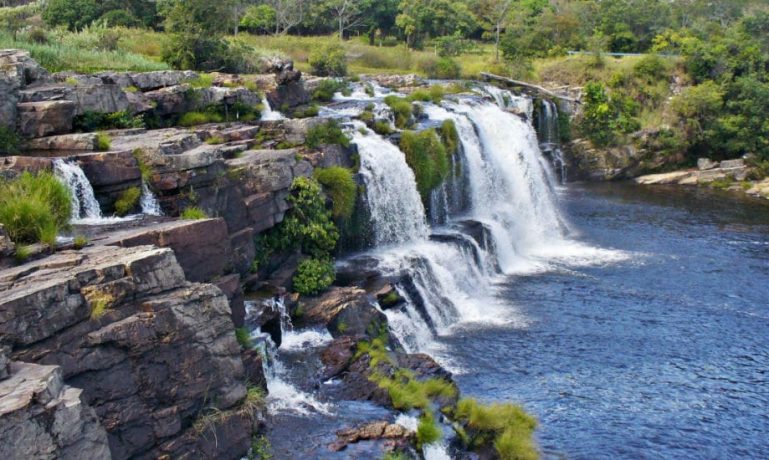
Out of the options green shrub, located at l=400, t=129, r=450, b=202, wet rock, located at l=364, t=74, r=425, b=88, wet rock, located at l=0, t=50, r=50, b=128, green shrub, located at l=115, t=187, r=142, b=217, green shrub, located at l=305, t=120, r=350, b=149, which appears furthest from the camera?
wet rock, located at l=364, t=74, r=425, b=88

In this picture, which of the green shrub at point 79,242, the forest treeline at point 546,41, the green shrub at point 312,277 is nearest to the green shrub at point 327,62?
the forest treeline at point 546,41

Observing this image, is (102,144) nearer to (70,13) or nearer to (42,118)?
(42,118)

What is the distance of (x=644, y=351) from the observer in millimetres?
21781

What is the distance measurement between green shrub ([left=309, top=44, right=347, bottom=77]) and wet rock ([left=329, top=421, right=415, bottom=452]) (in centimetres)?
2984

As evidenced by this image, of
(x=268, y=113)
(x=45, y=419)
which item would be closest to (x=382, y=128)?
(x=268, y=113)

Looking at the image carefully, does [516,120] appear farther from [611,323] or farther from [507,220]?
[611,323]

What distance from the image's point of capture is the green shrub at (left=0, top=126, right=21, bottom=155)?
19.5 m

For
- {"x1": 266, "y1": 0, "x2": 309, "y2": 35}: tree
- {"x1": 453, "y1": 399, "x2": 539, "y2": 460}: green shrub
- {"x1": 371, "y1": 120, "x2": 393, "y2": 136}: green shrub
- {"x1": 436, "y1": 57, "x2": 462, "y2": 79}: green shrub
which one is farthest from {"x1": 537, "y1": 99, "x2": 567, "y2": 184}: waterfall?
{"x1": 453, "y1": 399, "x2": 539, "y2": 460}: green shrub

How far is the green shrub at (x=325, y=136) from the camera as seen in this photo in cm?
2484

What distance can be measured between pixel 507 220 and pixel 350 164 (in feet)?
29.1

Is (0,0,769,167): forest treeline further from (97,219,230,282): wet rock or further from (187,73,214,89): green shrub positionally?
(97,219,230,282): wet rock

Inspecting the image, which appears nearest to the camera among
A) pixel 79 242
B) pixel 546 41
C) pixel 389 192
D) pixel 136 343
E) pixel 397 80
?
pixel 136 343

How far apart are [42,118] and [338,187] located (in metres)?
8.25

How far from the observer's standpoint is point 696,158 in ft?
150
